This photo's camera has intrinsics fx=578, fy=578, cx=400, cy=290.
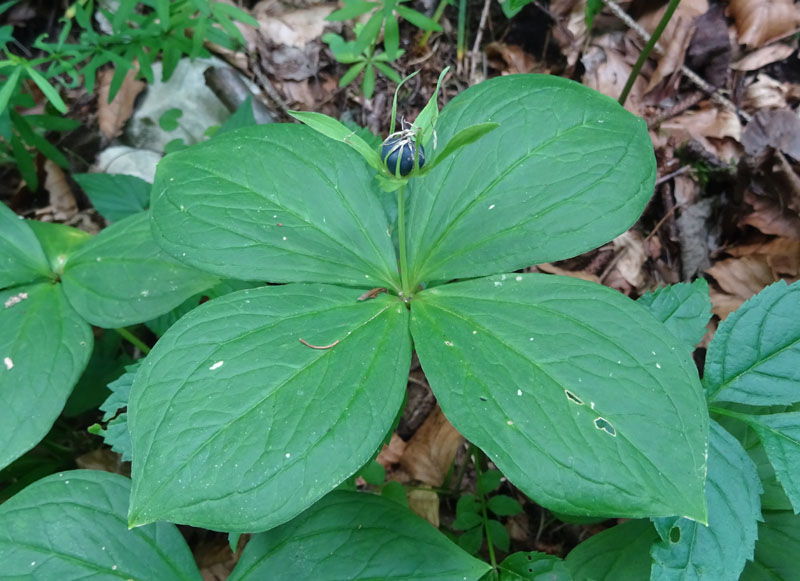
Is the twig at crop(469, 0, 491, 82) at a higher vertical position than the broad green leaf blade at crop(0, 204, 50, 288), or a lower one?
higher

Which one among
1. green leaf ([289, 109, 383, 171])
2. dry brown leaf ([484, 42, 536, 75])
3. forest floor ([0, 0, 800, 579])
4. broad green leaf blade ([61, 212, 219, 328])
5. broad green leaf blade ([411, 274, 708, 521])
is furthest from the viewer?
dry brown leaf ([484, 42, 536, 75])

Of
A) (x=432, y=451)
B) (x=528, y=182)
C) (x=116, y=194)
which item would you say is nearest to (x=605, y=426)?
(x=528, y=182)

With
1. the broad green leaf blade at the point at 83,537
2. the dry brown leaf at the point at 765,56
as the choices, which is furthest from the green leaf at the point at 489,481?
Answer: the dry brown leaf at the point at 765,56

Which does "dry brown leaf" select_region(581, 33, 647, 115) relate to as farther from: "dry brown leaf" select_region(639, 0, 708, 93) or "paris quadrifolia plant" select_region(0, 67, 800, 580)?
"paris quadrifolia plant" select_region(0, 67, 800, 580)

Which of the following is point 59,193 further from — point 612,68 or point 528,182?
point 612,68

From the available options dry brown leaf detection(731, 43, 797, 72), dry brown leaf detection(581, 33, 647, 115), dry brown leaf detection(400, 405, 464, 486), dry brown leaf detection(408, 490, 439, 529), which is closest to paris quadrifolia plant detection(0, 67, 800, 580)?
dry brown leaf detection(408, 490, 439, 529)

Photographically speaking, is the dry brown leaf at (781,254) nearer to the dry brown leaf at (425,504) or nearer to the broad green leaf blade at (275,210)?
the dry brown leaf at (425,504)

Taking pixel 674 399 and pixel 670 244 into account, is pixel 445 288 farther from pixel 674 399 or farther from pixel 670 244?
pixel 670 244
